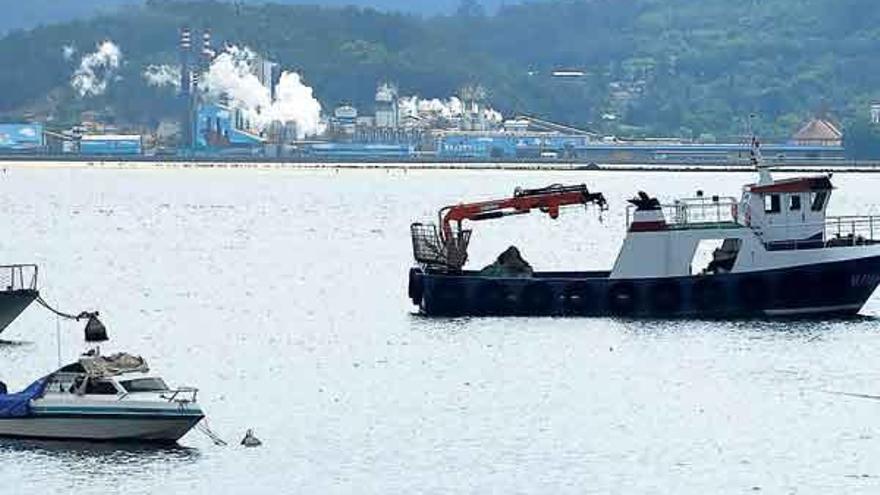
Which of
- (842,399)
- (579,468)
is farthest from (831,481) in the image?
(842,399)

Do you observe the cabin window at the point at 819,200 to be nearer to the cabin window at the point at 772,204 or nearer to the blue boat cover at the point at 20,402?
the cabin window at the point at 772,204

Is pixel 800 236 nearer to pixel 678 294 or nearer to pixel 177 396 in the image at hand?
pixel 678 294

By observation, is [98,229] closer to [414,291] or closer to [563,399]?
[414,291]

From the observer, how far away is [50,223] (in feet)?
650

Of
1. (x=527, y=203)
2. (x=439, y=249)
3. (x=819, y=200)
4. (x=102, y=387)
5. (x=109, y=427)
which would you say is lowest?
(x=109, y=427)

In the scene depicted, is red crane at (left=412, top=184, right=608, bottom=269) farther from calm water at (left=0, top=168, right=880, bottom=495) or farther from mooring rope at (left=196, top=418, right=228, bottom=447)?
mooring rope at (left=196, top=418, right=228, bottom=447)

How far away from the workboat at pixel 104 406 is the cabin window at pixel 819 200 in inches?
1467

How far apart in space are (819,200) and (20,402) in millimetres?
39507

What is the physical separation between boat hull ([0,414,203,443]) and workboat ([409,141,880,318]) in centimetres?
3421

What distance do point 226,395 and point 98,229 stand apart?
11355 cm

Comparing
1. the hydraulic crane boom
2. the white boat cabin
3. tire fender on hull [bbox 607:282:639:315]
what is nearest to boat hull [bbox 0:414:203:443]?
tire fender on hull [bbox 607:282:639:315]

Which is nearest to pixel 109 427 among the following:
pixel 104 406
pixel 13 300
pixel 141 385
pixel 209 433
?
pixel 104 406

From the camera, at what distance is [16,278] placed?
113062mm

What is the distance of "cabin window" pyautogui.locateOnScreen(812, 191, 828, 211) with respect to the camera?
9681 cm
